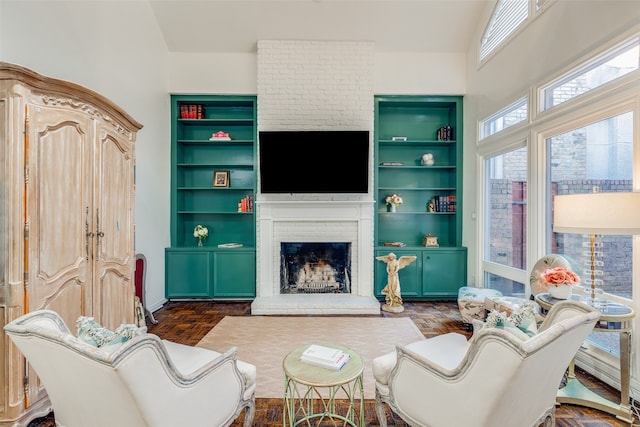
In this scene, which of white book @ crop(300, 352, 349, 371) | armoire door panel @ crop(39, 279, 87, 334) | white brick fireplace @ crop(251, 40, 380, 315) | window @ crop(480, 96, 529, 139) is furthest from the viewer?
white brick fireplace @ crop(251, 40, 380, 315)

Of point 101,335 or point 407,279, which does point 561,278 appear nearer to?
point 407,279

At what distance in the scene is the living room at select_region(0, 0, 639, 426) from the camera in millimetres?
2367

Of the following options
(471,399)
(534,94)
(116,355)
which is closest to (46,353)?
(116,355)

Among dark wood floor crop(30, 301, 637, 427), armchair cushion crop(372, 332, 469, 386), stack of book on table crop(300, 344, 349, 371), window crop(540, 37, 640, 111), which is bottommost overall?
dark wood floor crop(30, 301, 637, 427)

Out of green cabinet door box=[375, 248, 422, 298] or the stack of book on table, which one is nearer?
the stack of book on table

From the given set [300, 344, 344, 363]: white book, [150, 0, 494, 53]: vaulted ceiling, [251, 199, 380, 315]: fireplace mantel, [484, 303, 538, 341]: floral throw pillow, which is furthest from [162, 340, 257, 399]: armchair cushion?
[150, 0, 494, 53]: vaulted ceiling

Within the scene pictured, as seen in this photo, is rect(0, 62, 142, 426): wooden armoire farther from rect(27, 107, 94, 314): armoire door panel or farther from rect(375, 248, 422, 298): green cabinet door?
rect(375, 248, 422, 298): green cabinet door

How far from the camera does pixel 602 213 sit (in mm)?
1795

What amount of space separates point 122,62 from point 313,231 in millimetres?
2996

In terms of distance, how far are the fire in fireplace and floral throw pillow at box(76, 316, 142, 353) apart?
306cm

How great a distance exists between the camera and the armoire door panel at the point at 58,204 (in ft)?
5.78

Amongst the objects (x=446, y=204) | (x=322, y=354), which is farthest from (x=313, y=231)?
(x=322, y=354)

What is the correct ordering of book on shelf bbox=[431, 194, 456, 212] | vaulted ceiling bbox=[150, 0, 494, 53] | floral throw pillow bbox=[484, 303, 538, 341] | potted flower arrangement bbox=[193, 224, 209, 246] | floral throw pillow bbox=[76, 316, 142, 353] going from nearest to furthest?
floral throw pillow bbox=[76, 316, 142, 353] < floral throw pillow bbox=[484, 303, 538, 341] < vaulted ceiling bbox=[150, 0, 494, 53] < potted flower arrangement bbox=[193, 224, 209, 246] < book on shelf bbox=[431, 194, 456, 212]

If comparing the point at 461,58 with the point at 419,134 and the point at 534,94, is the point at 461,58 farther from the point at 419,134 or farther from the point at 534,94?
the point at 534,94
